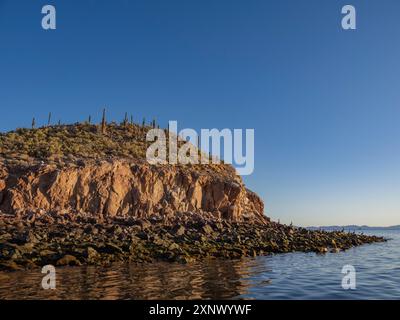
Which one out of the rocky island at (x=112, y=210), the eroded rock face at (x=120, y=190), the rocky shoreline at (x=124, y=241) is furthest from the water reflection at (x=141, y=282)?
the eroded rock face at (x=120, y=190)

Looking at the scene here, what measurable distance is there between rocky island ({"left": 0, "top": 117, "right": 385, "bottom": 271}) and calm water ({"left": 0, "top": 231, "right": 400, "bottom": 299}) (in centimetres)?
322

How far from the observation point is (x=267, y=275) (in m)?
19.2

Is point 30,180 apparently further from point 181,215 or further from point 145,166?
point 181,215

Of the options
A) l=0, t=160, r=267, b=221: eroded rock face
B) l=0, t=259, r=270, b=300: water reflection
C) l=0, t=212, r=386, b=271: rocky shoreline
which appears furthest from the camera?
l=0, t=160, r=267, b=221: eroded rock face

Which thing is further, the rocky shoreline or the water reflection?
the rocky shoreline

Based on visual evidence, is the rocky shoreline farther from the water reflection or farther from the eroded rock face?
the water reflection

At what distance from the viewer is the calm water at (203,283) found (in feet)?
45.6

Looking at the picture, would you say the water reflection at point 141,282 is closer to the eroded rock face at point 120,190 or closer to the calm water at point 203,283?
the calm water at point 203,283

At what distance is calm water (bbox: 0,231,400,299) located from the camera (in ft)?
45.6

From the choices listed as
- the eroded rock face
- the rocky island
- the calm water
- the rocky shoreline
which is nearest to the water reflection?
the calm water

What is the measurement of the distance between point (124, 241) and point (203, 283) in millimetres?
12733

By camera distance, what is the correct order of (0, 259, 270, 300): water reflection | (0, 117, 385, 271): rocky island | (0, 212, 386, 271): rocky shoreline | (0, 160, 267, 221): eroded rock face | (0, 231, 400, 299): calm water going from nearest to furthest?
(0, 259, 270, 300): water reflection < (0, 231, 400, 299): calm water < (0, 212, 386, 271): rocky shoreline < (0, 117, 385, 271): rocky island < (0, 160, 267, 221): eroded rock face
